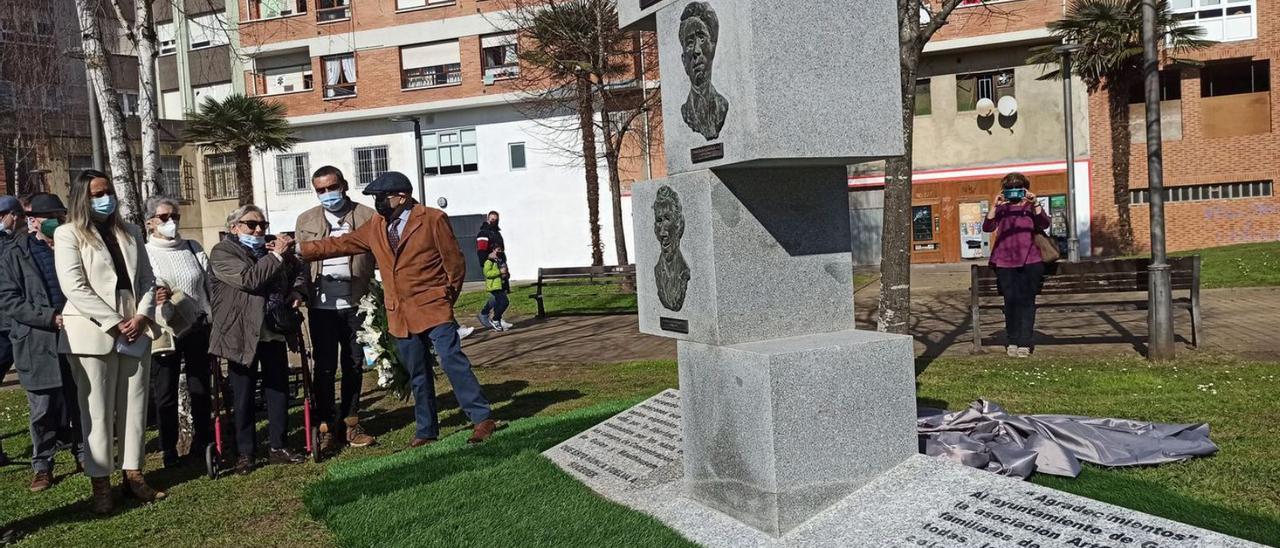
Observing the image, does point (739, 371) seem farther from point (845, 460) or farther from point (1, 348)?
point (1, 348)

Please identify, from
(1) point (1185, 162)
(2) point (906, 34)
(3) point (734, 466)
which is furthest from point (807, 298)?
(1) point (1185, 162)

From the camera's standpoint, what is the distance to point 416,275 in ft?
21.9

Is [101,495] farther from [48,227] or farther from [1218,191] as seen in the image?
[1218,191]

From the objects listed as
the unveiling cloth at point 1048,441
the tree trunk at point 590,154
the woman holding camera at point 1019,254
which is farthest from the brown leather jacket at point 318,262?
the tree trunk at point 590,154

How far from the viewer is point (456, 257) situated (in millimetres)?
6883

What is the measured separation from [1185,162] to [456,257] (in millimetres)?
26447

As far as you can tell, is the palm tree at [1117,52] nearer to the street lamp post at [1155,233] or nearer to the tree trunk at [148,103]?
the street lamp post at [1155,233]

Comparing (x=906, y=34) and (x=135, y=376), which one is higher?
(x=906, y=34)

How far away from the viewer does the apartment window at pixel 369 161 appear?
3538 centimetres

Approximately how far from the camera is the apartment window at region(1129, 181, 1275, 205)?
27.2 metres

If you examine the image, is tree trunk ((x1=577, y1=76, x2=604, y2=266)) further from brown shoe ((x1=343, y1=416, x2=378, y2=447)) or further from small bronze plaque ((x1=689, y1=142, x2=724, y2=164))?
small bronze plaque ((x1=689, y1=142, x2=724, y2=164))

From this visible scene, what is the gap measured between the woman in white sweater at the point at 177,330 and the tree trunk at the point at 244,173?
27.6m

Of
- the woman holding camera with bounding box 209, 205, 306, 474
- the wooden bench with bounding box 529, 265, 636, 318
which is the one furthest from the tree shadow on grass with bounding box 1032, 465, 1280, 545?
the wooden bench with bounding box 529, 265, 636, 318

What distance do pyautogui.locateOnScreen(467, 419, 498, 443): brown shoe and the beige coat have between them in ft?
7.07
